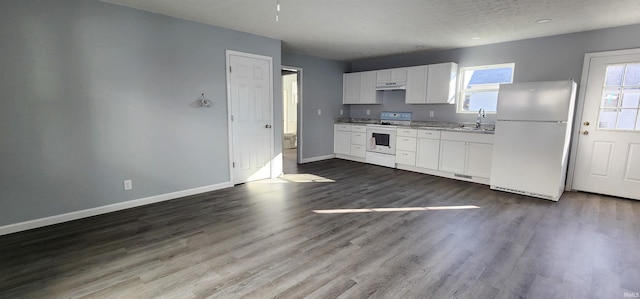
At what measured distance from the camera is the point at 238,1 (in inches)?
120

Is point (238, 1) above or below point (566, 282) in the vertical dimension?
above

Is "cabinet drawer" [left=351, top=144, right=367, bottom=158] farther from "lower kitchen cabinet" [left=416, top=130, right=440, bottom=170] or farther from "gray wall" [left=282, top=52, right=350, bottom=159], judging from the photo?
"lower kitchen cabinet" [left=416, top=130, right=440, bottom=170]

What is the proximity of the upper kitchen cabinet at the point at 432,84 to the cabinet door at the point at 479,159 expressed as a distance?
1093 mm

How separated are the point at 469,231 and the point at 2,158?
15.3ft

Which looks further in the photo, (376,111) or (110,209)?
(376,111)

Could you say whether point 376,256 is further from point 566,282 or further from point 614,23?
point 614,23

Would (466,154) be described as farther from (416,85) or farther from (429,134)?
(416,85)

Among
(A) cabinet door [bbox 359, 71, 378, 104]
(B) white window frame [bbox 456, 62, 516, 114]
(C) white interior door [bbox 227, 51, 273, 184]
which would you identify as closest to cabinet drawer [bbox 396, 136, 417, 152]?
(B) white window frame [bbox 456, 62, 516, 114]

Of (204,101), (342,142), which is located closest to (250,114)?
(204,101)

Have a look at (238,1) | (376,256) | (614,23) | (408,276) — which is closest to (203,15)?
(238,1)

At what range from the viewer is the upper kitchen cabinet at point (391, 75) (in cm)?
595

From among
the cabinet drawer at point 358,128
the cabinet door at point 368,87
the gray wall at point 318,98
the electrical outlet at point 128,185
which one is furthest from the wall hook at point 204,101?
the cabinet door at point 368,87

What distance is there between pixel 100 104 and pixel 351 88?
505 centimetres

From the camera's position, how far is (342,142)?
6926 mm
